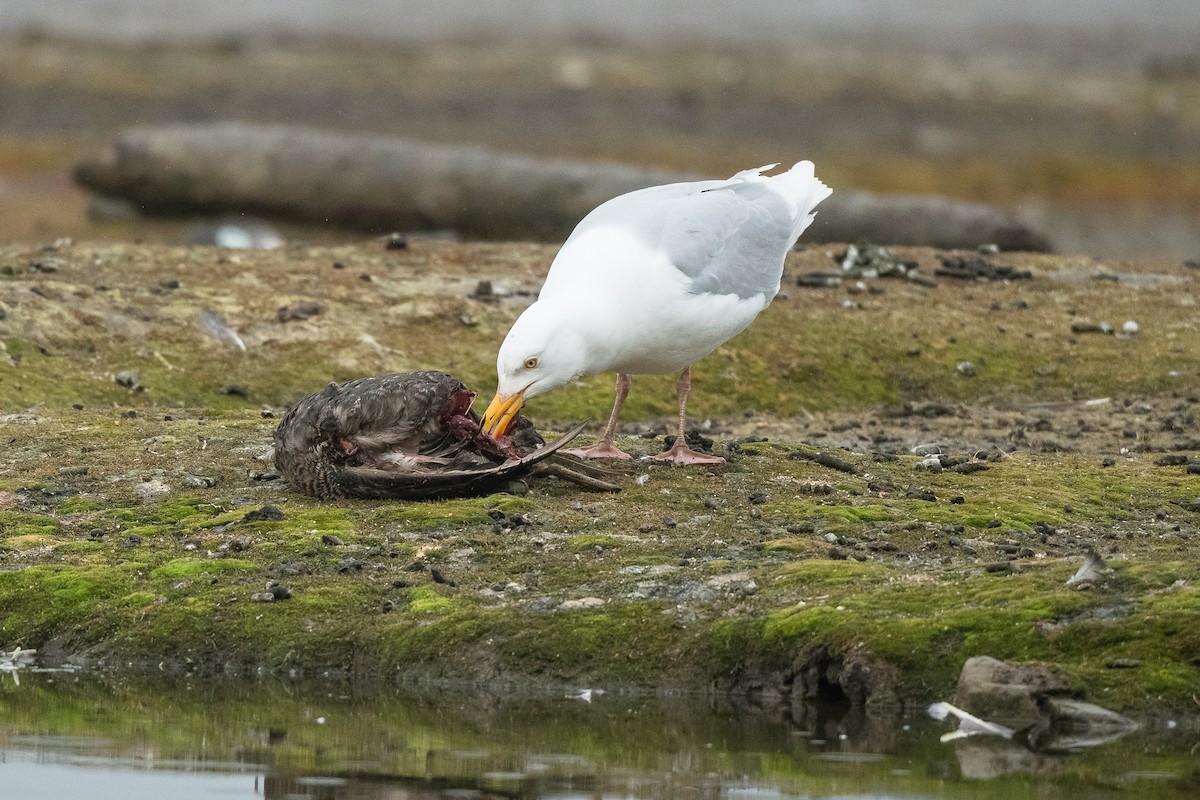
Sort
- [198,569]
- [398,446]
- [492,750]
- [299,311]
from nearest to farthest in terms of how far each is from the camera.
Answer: [492,750] < [198,569] < [398,446] < [299,311]

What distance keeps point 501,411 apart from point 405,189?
598 inches

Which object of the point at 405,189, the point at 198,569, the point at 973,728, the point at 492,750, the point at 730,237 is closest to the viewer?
the point at 492,750

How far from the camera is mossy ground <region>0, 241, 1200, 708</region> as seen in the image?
7887 mm

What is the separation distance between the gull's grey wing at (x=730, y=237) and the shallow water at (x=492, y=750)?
331 centimetres

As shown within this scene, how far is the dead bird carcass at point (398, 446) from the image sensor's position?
9.75 meters

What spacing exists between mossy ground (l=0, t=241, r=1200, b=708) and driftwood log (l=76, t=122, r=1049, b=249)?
4.93 metres

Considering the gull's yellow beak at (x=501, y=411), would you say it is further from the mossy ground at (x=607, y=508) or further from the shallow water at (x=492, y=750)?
the shallow water at (x=492, y=750)

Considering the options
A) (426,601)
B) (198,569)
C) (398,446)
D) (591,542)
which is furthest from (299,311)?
(426,601)

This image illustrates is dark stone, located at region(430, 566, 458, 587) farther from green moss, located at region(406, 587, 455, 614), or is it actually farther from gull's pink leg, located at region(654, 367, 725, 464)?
gull's pink leg, located at region(654, 367, 725, 464)

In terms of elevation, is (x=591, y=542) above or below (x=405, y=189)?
below

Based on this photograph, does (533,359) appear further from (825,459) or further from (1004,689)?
(1004,689)

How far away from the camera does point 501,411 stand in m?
9.82

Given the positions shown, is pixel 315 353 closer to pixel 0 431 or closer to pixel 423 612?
pixel 0 431

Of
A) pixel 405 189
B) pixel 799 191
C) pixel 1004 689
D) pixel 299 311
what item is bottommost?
pixel 1004 689
